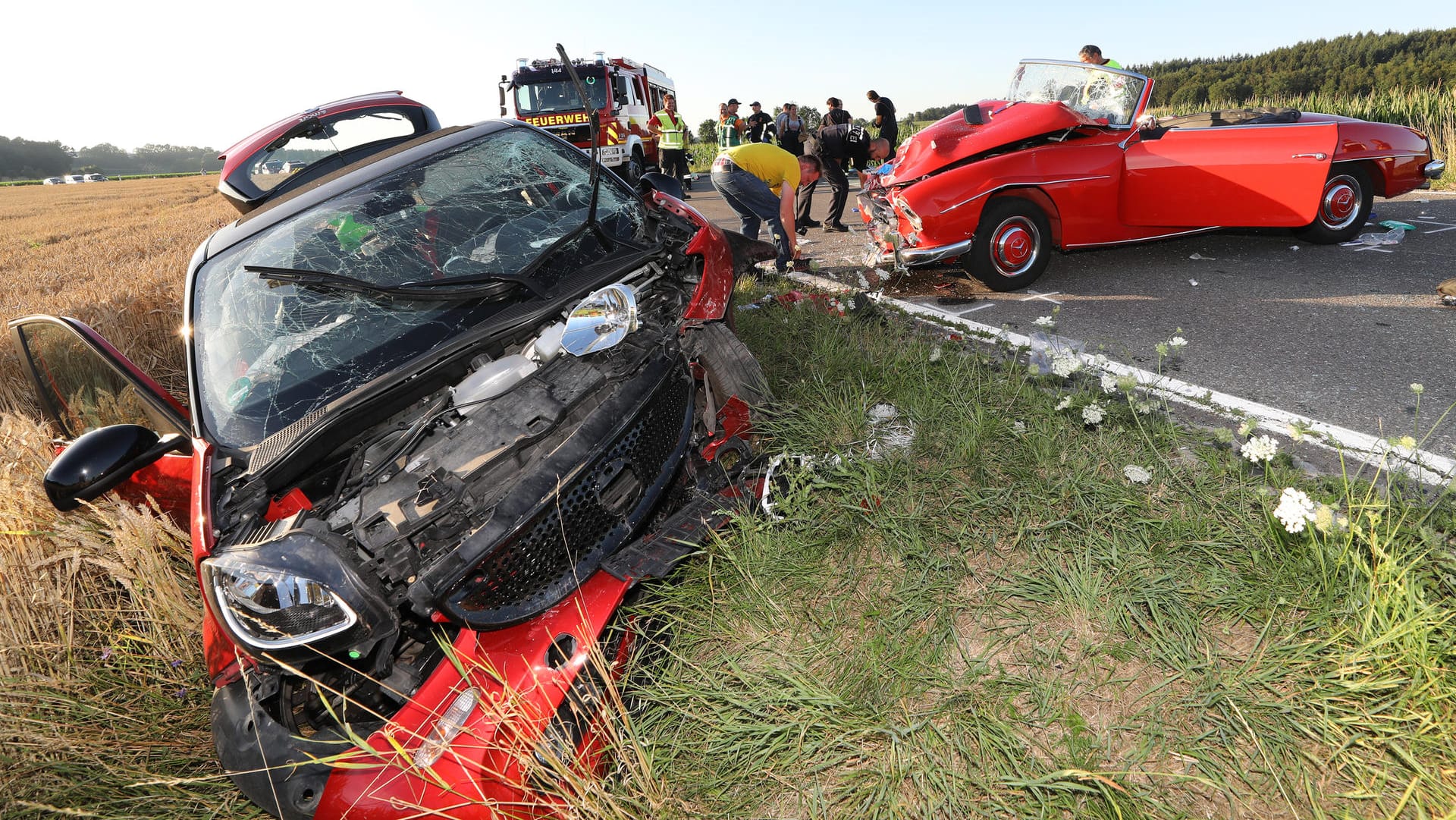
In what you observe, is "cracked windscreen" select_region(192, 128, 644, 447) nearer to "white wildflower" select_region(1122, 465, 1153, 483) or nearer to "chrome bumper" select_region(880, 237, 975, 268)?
"white wildflower" select_region(1122, 465, 1153, 483)

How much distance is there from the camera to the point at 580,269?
262 cm

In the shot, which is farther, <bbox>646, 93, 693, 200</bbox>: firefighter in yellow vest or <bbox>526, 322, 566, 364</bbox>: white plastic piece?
<bbox>646, 93, 693, 200</bbox>: firefighter in yellow vest

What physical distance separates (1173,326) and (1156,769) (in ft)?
11.4

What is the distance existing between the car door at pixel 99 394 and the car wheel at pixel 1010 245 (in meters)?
4.86

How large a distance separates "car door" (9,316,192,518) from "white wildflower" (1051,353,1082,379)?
2880 mm


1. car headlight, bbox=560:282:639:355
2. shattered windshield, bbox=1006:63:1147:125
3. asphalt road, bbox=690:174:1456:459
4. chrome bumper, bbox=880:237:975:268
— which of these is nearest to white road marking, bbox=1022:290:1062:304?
asphalt road, bbox=690:174:1456:459

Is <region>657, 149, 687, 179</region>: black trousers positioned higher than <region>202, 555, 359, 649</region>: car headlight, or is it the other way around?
<region>657, 149, 687, 179</region>: black trousers

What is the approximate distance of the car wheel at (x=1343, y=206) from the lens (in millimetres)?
5411

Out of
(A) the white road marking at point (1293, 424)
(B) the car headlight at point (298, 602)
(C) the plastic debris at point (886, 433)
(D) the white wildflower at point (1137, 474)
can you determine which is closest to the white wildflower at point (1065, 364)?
(A) the white road marking at point (1293, 424)

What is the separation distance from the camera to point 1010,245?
525 centimetres

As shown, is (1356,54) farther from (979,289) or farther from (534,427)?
(534,427)

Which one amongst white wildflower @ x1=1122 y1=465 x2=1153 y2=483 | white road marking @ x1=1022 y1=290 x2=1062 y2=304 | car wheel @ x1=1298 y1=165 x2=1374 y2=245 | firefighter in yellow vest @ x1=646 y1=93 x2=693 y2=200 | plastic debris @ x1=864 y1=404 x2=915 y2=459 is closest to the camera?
white wildflower @ x1=1122 y1=465 x2=1153 y2=483

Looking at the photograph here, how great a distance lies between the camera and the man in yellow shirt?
597 centimetres

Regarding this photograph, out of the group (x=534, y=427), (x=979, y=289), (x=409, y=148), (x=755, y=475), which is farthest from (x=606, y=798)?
(x=979, y=289)
